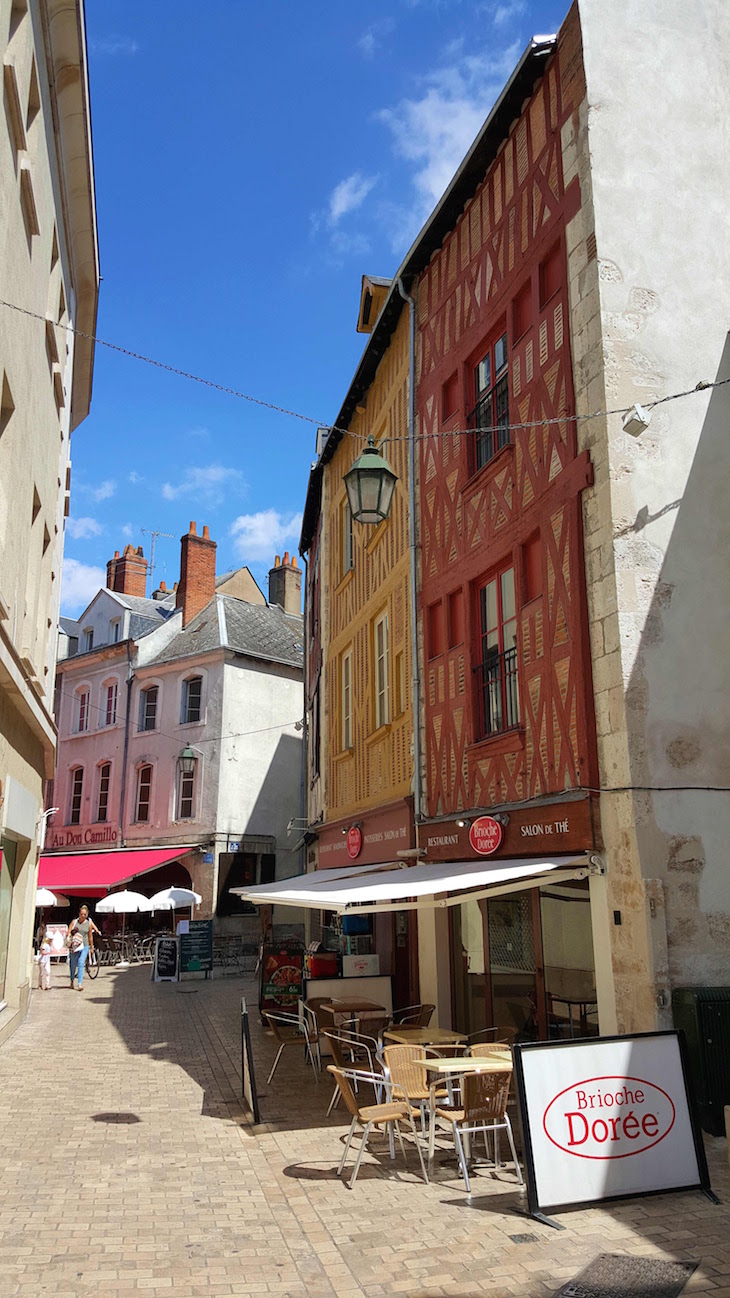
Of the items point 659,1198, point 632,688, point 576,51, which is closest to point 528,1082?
point 659,1198

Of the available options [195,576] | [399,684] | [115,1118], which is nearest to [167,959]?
[399,684]

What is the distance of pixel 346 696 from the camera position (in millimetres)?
16359

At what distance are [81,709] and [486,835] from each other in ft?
80.4

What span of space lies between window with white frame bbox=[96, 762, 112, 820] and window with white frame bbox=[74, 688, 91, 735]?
1802mm

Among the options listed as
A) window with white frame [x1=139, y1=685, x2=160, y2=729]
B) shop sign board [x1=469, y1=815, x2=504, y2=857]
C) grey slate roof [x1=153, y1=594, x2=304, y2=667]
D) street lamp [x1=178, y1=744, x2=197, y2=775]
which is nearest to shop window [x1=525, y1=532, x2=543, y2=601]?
shop sign board [x1=469, y1=815, x2=504, y2=857]

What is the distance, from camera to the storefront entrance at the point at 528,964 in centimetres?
812

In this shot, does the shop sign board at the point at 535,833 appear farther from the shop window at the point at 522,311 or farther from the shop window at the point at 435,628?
the shop window at the point at 522,311

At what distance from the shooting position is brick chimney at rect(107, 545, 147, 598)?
110 feet

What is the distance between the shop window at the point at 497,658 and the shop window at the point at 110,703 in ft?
70.8

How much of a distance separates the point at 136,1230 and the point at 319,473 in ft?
50.2

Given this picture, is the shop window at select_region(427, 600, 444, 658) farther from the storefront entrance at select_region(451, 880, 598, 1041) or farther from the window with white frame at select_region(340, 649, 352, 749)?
the window with white frame at select_region(340, 649, 352, 749)

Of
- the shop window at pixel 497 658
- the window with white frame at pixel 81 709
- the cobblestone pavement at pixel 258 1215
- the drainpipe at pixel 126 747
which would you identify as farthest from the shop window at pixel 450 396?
the window with white frame at pixel 81 709

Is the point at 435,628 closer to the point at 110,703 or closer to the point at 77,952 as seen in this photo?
the point at 77,952

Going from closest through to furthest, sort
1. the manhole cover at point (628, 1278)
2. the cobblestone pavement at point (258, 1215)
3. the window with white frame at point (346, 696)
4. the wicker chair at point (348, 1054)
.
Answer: the manhole cover at point (628, 1278) → the cobblestone pavement at point (258, 1215) → the wicker chair at point (348, 1054) → the window with white frame at point (346, 696)
